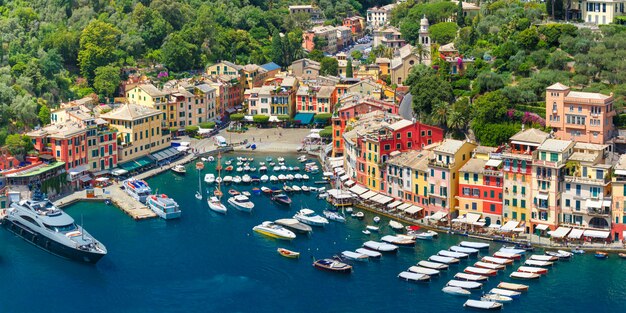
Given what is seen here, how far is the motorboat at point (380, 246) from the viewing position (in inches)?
2584

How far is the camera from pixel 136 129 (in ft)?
291

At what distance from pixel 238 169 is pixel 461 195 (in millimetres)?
23018

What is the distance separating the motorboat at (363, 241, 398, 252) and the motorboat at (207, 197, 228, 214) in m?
13.2

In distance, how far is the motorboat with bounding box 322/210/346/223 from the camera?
→ 7244cm

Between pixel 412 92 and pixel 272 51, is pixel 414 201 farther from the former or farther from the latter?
pixel 272 51

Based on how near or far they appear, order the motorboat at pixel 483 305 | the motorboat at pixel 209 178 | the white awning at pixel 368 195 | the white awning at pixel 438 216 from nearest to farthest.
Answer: the motorboat at pixel 483 305 < the white awning at pixel 438 216 < the white awning at pixel 368 195 < the motorboat at pixel 209 178

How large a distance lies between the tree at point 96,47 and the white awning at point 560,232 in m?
58.0

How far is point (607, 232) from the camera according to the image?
65.8m

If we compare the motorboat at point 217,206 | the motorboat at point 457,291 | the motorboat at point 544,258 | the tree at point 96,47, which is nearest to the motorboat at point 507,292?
the motorboat at point 457,291

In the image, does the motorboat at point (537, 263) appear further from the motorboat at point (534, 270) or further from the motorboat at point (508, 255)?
the motorboat at point (508, 255)

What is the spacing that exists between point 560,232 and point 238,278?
20.7m

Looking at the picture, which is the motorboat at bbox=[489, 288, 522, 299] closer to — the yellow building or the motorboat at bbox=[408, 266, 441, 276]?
the motorboat at bbox=[408, 266, 441, 276]

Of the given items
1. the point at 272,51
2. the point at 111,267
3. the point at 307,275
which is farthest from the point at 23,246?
the point at 272,51

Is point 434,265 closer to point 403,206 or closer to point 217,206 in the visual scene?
point 403,206
